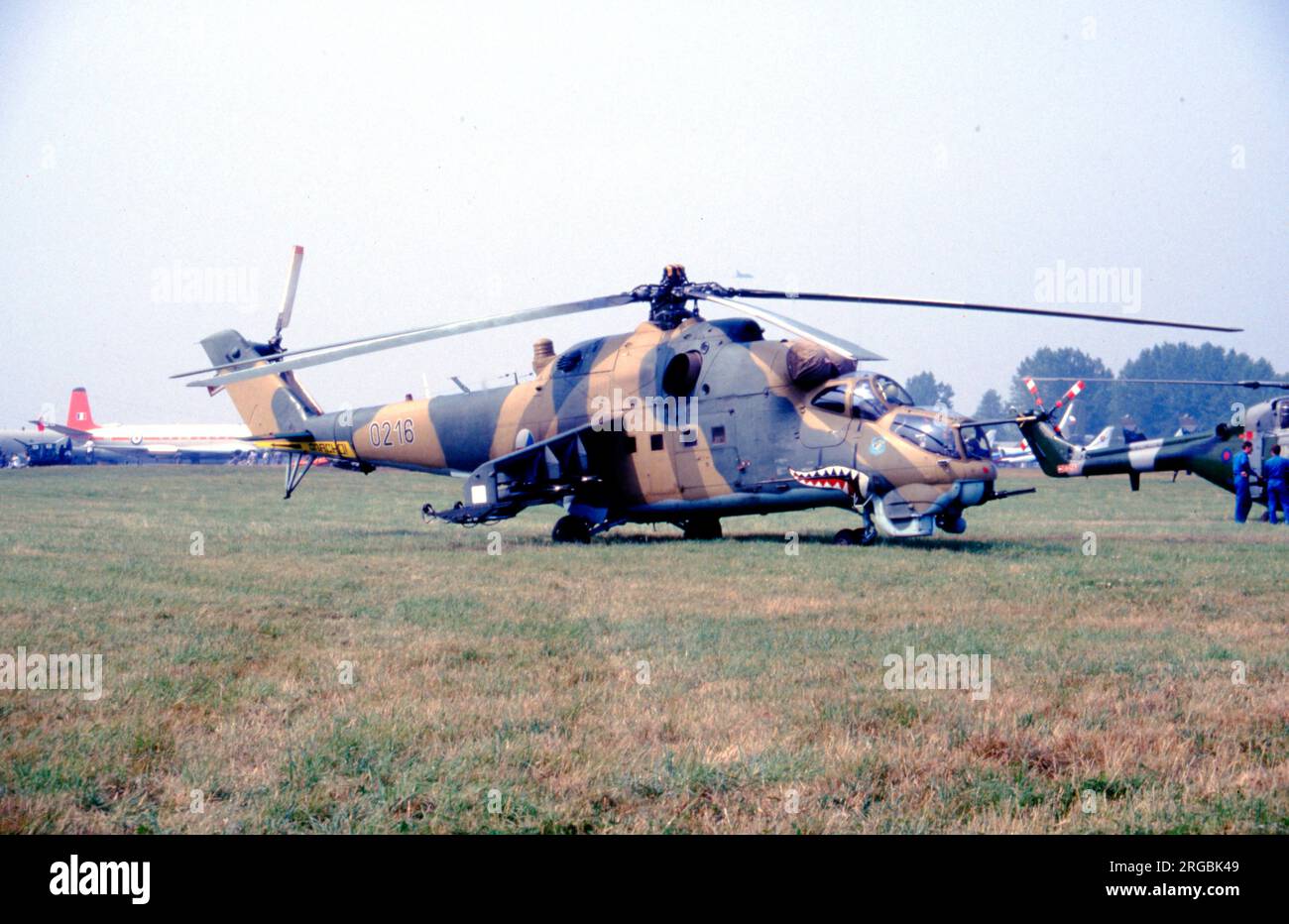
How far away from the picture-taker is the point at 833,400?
1791 cm

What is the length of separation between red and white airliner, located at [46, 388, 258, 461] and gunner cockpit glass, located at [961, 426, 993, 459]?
293ft

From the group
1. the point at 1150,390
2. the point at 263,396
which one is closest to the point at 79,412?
the point at 263,396

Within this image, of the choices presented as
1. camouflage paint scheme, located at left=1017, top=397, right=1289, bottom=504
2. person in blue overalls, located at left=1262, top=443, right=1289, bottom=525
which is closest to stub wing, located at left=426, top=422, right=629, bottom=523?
camouflage paint scheme, located at left=1017, top=397, right=1289, bottom=504

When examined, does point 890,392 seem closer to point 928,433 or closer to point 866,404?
point 866,404

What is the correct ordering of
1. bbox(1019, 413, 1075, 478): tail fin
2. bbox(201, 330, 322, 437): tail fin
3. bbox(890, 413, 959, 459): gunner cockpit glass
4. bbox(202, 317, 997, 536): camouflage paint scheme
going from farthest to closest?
bbox(1019, 413, 1075, 478): tail fin, bbox(201, 330, 322, 437): tail fin, bbox(202, 317, 997, 536): camouflage paint scheme, bbox(890, 413, 959, 459): gunner cockpit glass

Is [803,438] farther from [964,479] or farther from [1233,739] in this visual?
[1233,739]

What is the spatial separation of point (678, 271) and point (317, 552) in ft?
25.6

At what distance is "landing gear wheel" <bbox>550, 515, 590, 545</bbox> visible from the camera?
66.7 feet

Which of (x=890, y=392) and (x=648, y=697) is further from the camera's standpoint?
(x=890, y=392)

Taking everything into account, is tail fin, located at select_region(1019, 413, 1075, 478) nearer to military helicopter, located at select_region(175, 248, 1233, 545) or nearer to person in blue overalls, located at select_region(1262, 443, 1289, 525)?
person in blue overalls, located at select_region(1262, 443, 1289, 525)

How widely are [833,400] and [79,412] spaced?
327 ft

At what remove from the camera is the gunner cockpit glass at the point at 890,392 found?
1805cm

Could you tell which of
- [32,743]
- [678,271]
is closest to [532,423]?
[678,271]
